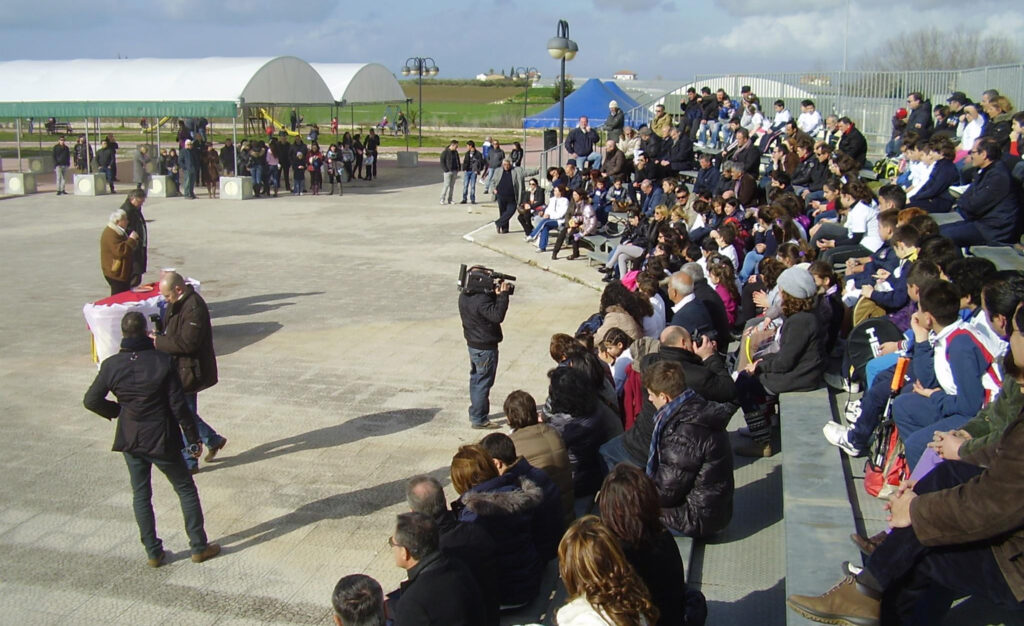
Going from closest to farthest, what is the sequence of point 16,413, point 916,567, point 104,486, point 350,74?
point 916,567
point 104,486
point 16,413
point 350,74

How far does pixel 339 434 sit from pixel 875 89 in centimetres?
1808

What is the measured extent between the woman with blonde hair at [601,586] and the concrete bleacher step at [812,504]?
1.08m

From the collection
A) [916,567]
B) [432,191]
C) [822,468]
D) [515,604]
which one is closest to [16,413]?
[515,604]

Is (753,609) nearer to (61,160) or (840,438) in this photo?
(840,438)

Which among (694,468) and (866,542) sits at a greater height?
(694,468)

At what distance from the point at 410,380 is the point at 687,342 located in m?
4.88

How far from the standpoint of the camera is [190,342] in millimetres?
8180

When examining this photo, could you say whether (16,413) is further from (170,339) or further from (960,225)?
(960,225)

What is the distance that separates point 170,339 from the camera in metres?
8.17

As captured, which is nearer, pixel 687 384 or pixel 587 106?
pixel 687 384

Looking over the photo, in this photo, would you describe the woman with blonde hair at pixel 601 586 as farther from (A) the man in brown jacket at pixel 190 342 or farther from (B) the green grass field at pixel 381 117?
(B) the green grass field at pixel 381 117

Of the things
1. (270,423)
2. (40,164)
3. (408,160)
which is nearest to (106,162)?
(40,164)

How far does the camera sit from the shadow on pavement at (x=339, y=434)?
340 inches

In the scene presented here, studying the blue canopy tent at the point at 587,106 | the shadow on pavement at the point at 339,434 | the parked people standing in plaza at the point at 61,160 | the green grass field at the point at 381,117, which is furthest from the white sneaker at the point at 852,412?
the green grass field at the point at 381,117
